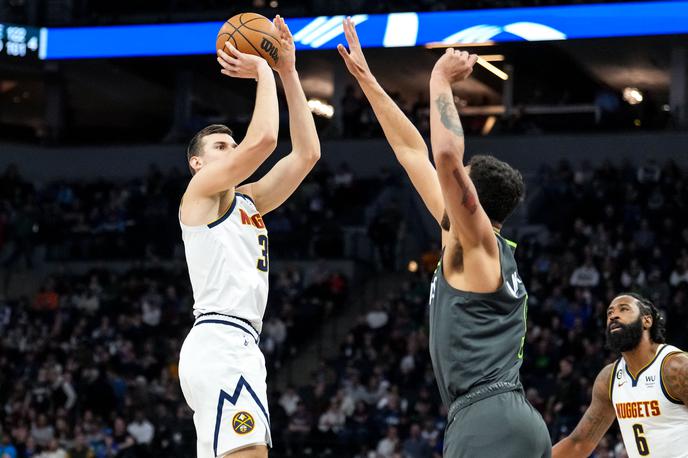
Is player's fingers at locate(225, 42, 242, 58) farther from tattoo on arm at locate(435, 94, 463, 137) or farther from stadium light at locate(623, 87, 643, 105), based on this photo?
stadium light at locate(623, 87, 643, 105)

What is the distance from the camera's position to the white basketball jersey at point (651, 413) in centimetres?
687

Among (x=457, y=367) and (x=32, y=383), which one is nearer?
(x=457, y=367)

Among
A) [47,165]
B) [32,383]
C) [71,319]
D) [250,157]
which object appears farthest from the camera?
[47,165]

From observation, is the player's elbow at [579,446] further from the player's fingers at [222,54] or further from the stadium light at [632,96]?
the stadium light at [632,96]

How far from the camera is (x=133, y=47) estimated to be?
2261cm

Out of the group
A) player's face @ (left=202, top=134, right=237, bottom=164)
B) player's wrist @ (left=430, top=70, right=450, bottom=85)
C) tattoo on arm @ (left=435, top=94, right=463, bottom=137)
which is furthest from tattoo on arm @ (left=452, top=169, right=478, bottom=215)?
player's face @ (left=202, top=134, right=237, bottom=164)

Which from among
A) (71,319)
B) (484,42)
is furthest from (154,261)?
(484,42)

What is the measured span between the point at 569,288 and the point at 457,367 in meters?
14.3

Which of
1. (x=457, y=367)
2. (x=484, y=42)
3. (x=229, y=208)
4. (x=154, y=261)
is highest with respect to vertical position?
(x=484, y=42)

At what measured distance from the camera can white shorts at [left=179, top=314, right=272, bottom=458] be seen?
17.5ft

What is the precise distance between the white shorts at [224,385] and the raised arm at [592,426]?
191 centimetres

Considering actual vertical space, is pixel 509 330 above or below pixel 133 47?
below

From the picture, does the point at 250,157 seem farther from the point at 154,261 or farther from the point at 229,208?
the point at 154,261

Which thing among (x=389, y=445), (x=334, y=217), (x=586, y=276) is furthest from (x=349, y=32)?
(x=334, y=217)
